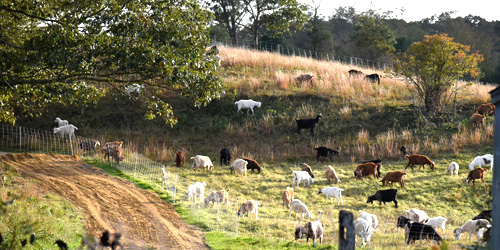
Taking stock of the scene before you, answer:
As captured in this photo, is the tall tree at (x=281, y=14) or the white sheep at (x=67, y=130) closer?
the white sheep at (x=67, y=130)

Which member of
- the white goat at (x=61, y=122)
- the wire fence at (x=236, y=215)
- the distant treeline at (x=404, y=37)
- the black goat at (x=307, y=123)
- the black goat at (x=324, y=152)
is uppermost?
the distant treeline at (x=404, y=37)

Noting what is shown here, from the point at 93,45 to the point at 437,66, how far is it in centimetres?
2051

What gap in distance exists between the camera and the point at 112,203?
16047mm

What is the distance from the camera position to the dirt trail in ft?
44.2

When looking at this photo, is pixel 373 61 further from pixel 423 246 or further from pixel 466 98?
pixel 423 246

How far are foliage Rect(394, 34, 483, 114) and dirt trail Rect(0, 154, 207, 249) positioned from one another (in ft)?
60.4

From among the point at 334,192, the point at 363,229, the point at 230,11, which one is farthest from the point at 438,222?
the point at 230,11

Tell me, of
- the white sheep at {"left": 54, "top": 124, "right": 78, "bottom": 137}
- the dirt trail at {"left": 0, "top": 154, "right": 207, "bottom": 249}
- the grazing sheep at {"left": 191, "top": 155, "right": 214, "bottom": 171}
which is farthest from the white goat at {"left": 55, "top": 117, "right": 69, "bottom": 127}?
the grazing sheep at {"left": 191, "top": 155, "right": 214, "bottom": 171}

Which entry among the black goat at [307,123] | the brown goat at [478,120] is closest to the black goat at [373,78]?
the black goat at [307,123]

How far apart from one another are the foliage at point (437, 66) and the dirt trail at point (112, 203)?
725 inches

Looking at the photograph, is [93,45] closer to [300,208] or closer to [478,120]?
[300,208]

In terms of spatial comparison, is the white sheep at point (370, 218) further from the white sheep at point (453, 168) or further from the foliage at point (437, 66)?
the foliage at point (437, 66)

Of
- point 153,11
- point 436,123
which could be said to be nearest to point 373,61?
point 436,123

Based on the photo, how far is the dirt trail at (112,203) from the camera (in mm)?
13461
